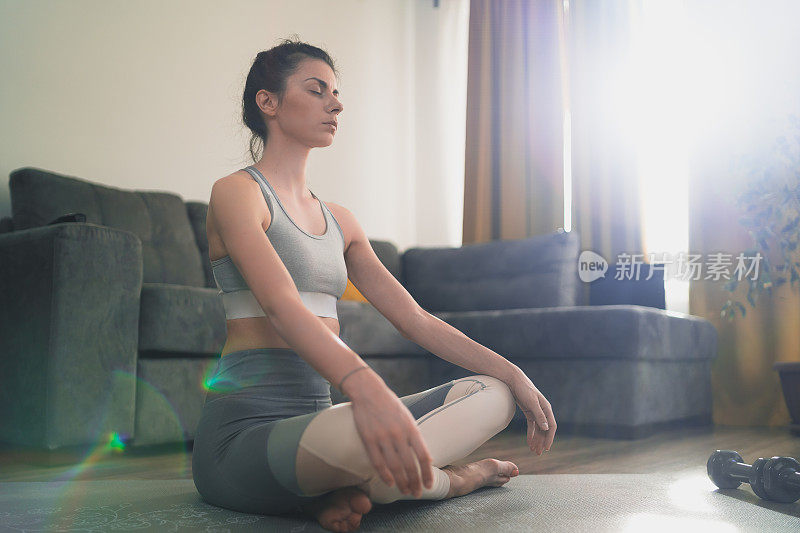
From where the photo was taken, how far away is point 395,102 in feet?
15.0

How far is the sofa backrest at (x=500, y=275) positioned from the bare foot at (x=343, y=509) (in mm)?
2174

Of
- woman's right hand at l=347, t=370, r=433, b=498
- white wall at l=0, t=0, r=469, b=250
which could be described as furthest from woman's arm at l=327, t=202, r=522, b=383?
white wall at l=0, t=0, r=469, b=250

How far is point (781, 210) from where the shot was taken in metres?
2.78

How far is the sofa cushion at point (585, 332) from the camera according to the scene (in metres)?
2.51

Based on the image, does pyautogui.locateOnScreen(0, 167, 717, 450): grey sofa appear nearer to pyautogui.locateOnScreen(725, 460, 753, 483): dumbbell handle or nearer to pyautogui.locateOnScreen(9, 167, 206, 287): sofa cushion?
pyautogui.locateOnScreen(9, 167, 206, 287): sofa cushion

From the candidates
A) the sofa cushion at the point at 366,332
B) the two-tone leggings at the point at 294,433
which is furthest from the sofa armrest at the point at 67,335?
the two-tone leggings at the point at 294,433

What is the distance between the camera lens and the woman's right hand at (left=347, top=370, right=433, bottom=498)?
0.81 metres

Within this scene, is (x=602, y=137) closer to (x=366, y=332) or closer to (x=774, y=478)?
(x=366, y=332)

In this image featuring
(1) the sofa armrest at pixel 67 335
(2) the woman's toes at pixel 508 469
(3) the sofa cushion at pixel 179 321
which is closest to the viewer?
(2) the woman's toes at pixel 508 469

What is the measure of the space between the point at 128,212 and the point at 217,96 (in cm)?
103

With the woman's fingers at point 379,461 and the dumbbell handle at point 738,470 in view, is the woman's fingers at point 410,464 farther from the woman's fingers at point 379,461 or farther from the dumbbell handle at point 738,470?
the dumbbell handle at point 738,470

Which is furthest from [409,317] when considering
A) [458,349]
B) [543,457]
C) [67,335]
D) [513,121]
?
[513,121]

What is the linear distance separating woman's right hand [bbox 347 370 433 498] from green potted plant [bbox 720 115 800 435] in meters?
2.38

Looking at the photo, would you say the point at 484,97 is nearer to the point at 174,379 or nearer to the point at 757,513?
the point at 174,379
